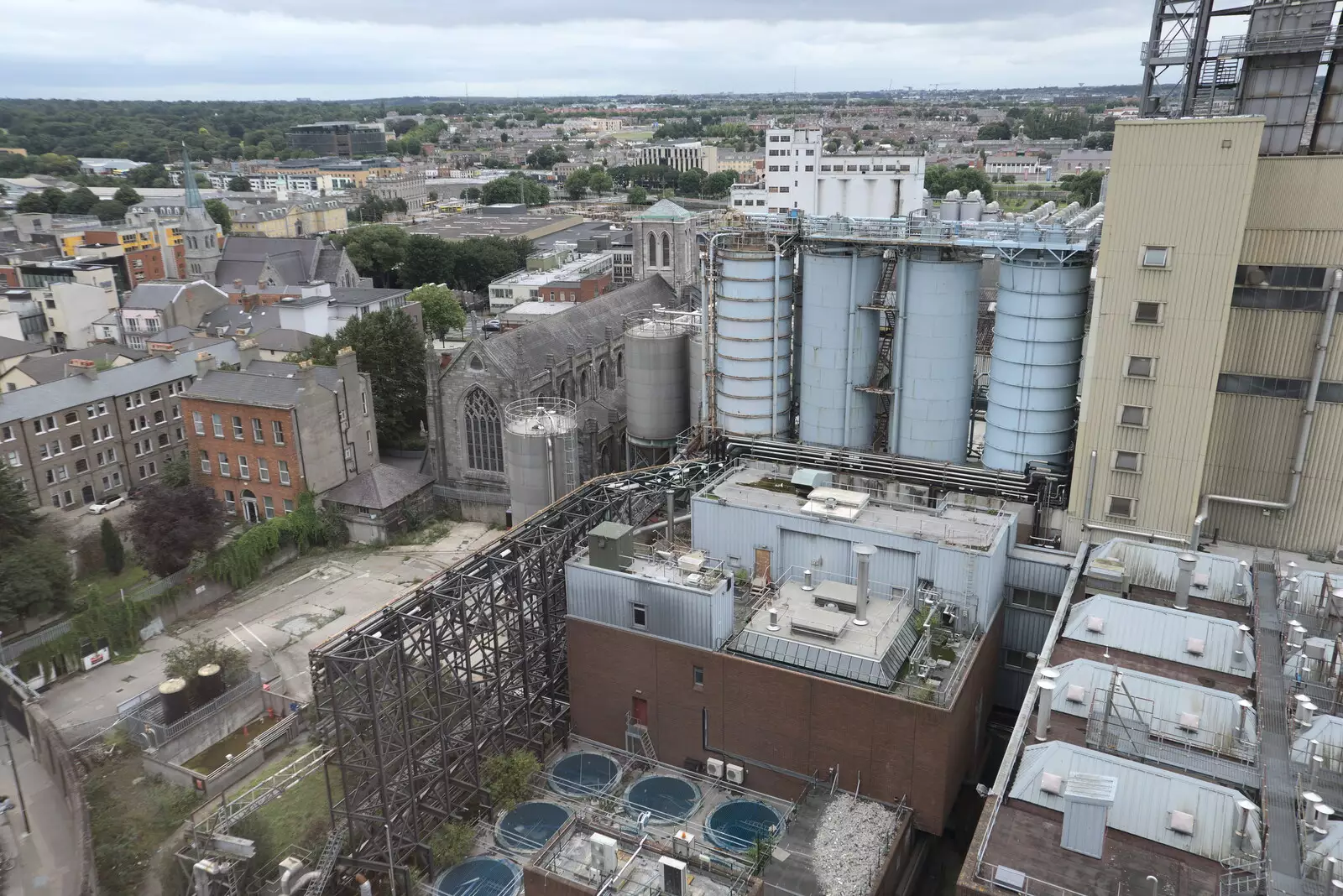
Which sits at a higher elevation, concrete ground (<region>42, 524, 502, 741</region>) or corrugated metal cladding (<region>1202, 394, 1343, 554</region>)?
corrugated metal cladding (<region>1202, 394, 1343, 554</region>)

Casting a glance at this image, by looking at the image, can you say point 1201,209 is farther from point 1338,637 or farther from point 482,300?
point 482,300

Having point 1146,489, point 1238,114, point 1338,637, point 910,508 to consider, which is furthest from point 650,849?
point 1238,114

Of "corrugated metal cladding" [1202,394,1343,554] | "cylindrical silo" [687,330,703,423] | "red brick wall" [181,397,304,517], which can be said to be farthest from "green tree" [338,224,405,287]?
"corrugated metal cladding" [1202,394,1343,554]

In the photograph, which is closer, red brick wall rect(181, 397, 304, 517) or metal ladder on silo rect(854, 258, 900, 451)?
metal ladder on silo rect(854, 258, 900, 451)

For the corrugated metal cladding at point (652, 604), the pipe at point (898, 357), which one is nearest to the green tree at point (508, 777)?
the corrugated metal cladding at point (652, 604)

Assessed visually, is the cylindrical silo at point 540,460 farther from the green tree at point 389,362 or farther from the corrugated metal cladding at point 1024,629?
the green tree at point 389,362

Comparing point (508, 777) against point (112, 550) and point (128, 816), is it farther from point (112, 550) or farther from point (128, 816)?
point (112, 550)

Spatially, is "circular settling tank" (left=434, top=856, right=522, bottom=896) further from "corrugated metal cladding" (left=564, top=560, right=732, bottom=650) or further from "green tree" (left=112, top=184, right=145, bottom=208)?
"green tree" (left=112, top=184, right=145, bottom=208)
